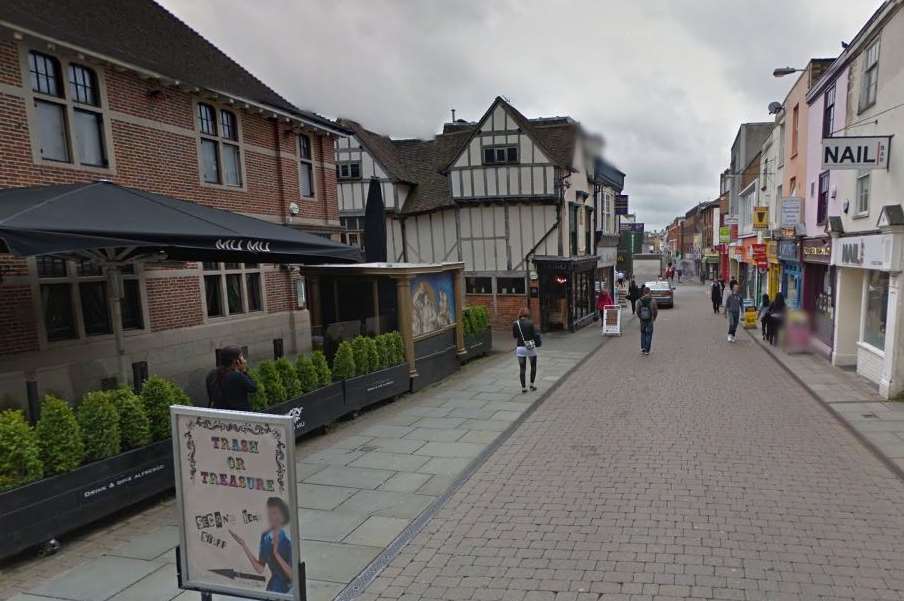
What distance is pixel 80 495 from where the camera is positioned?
17.3 ft

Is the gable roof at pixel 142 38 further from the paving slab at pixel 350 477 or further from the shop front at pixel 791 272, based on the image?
the shop front at pixel 791 272

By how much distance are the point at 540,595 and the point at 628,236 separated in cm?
4295

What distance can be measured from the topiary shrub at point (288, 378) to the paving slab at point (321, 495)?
5.57 ft

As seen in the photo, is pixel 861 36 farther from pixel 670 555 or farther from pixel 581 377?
pixel 670 555

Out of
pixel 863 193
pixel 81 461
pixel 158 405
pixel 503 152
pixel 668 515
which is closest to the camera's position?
pixel 81 461

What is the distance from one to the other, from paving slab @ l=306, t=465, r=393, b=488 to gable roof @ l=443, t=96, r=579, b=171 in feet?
54.6

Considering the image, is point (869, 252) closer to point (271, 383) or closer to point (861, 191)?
point (861, 191)

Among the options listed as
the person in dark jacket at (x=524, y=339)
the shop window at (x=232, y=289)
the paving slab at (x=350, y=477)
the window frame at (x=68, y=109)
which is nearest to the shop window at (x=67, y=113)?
the window frame at (x=68, y=109)

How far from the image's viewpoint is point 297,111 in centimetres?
1469

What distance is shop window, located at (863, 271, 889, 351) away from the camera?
1087cm

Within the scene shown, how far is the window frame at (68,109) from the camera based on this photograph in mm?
8945

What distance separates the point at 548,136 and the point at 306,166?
12538 millimetres

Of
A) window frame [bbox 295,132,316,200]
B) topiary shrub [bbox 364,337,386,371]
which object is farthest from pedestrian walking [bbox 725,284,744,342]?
window frame [bbox 295,132,316,200]

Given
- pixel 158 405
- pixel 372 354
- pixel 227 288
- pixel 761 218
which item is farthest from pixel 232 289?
pixel 761 218
